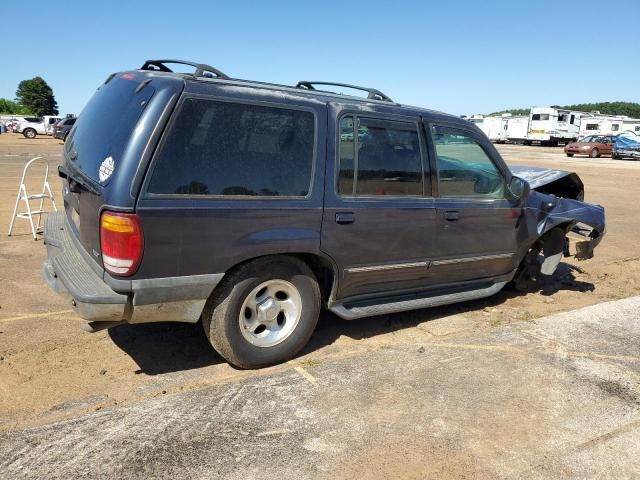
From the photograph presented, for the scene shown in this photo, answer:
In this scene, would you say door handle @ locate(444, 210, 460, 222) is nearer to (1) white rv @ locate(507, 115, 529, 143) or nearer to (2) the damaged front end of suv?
(2) the damaged front end of suv

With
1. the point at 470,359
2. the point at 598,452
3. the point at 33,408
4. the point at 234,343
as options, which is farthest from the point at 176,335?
the point at 598,452

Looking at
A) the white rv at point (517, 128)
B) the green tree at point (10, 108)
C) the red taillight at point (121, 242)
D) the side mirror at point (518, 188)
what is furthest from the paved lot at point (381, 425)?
the green tree at point (10, 108)

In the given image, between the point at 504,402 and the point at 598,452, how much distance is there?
0.64 m

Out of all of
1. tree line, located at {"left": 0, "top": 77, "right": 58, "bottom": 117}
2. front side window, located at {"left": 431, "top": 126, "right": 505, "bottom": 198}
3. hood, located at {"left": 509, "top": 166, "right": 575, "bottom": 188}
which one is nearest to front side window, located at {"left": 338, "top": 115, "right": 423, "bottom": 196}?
front side window, located at {"left": 431, "top": 126, "right": 505, "bottom": 198}

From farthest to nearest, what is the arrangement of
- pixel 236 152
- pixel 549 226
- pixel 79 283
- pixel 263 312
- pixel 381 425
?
pixel 549 226, pixel 263 312, pixel 236 152, pixel 79 283, pixel 381 425

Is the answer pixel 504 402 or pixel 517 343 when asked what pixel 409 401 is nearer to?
pixel 504 402

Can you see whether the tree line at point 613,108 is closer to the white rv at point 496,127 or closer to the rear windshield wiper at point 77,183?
the white rv at point 496,127

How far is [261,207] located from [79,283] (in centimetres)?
121

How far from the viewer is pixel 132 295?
3.24 meters

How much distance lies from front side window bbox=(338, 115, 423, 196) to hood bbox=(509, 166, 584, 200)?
2.09 meters

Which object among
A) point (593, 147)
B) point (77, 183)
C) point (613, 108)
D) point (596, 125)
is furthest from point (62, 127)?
point (613, 108)

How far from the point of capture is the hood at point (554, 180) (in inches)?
236

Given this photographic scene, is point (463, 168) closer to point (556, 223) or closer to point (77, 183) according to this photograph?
point (556, 223)

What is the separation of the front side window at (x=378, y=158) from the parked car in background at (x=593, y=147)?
34.8 metres
